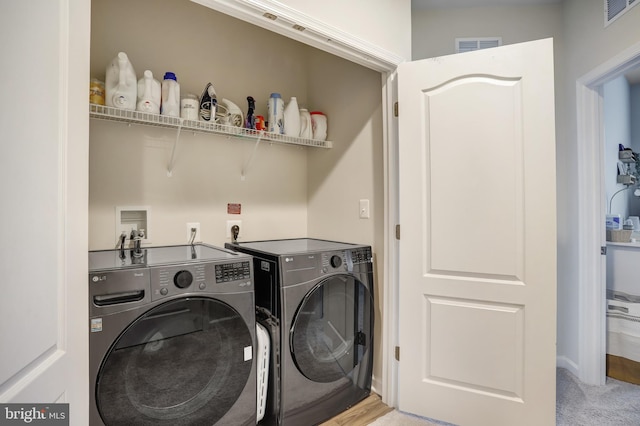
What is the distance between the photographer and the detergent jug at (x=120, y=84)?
1476mm

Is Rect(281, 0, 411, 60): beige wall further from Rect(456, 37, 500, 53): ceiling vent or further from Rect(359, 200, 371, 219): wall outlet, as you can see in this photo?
Rect(359, 200, 371, 219): wall outlet

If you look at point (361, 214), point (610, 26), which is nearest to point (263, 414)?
point (361, 214)

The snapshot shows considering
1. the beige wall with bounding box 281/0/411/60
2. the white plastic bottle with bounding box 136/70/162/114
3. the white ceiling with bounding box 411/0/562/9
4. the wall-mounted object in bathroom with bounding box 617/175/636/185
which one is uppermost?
Answer: the white ceiling with bounding box 411/0/562/9

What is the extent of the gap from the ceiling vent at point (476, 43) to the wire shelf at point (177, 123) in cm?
129

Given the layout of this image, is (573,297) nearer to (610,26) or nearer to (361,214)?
(361,214)

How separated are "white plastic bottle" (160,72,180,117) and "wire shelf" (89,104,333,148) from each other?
6 centimetres

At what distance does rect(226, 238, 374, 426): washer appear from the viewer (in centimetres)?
160

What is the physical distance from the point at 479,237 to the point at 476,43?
5.32ft

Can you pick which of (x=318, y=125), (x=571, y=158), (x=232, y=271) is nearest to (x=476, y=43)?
(x=571, y=158)

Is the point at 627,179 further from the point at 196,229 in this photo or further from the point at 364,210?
the point at 196,229

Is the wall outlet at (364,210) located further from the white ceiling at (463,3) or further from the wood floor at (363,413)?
the white ceiling at (463,3)

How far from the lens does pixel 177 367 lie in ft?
4.23

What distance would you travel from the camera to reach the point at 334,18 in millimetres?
1566

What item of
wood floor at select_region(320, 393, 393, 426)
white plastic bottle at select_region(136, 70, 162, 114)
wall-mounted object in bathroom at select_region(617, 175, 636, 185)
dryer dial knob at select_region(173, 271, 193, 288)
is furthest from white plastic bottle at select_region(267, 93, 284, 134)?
wall-mounted object in bathroom at select_region(617, 175, 636, 185)
